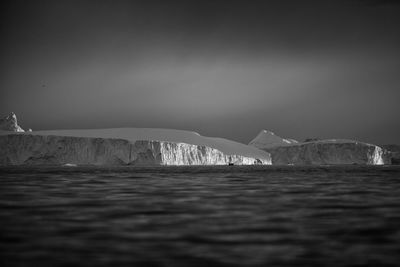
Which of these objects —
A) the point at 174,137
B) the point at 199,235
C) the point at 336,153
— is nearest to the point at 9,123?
the point at 174,137

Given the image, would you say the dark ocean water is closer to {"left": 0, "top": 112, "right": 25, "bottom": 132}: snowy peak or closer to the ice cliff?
the ice cliff

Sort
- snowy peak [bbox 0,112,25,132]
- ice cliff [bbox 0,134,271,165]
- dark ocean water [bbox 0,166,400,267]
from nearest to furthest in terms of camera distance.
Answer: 1. dark ocean water [bbox 0,166,400,267]
2. ice cliff [bbox 0,134,271,165]
3. snowy peak [bbox 0,112,25,132]

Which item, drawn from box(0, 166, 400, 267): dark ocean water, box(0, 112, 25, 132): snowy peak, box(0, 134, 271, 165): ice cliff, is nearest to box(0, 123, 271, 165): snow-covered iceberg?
box(0, 134, 271, 165): ice cliff

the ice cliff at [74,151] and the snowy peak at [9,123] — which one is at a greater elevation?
the snowy peak at [9,123]

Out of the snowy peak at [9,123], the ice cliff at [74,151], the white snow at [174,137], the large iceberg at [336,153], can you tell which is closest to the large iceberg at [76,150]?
the ice cliff at [74,151]

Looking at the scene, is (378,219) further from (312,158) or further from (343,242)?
(312,158)

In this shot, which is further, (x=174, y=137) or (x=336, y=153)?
(x=336, y=153)

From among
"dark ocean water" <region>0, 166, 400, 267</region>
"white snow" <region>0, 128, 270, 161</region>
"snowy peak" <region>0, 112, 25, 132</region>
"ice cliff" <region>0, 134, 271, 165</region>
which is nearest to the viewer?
"dark ocean water" <region>0, 166, 400, 267</region>

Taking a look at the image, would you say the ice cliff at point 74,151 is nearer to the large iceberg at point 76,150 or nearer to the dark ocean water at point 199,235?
the large iceberg at point 76,150

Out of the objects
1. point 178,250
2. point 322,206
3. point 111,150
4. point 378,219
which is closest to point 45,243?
point 178,250

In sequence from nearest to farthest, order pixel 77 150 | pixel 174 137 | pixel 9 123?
pixel 77 150 < pixel 174 137 < pixel 9 123

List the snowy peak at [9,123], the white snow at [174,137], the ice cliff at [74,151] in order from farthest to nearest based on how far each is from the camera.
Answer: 1. the snowy peak at [9,123]
2. the white snow at [174,137]
3. the ice cliff at [74,151]

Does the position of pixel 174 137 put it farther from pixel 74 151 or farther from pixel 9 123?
pixel 9 123

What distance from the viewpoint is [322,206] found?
14.1 meters
